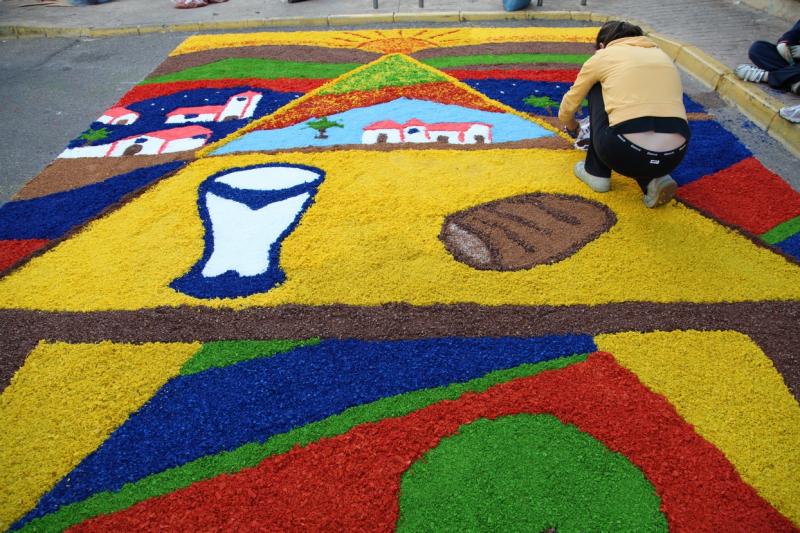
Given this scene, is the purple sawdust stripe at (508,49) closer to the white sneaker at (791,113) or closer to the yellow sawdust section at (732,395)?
the white sneaker at (791,113)

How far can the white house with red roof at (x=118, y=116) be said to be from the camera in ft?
15.6

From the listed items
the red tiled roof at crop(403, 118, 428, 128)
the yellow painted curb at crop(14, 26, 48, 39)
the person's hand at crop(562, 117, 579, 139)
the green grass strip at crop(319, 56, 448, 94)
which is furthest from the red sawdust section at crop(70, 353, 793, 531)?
the yellow painted curb at crop(14, 26, 48, 39)

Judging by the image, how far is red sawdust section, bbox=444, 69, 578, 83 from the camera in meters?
5.25

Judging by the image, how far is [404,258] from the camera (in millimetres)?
2949

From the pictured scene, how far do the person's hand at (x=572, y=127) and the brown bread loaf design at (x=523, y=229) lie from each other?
0.67m

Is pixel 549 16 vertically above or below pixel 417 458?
above

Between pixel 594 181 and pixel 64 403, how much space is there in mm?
3130

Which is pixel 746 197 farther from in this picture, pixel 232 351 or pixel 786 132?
pixel 232 351

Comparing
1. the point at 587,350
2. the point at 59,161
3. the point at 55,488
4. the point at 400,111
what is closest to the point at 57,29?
the point at 59,161

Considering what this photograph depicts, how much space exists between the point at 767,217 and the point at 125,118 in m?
5.07

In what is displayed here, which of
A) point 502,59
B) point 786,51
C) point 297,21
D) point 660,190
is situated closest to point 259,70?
point 297,21

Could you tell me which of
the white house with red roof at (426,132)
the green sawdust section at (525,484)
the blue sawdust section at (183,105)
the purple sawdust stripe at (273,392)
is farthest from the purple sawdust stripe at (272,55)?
the green sawdust section at (525,484)

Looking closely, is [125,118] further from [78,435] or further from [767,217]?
[767,217]

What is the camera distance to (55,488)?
1.94 metres
